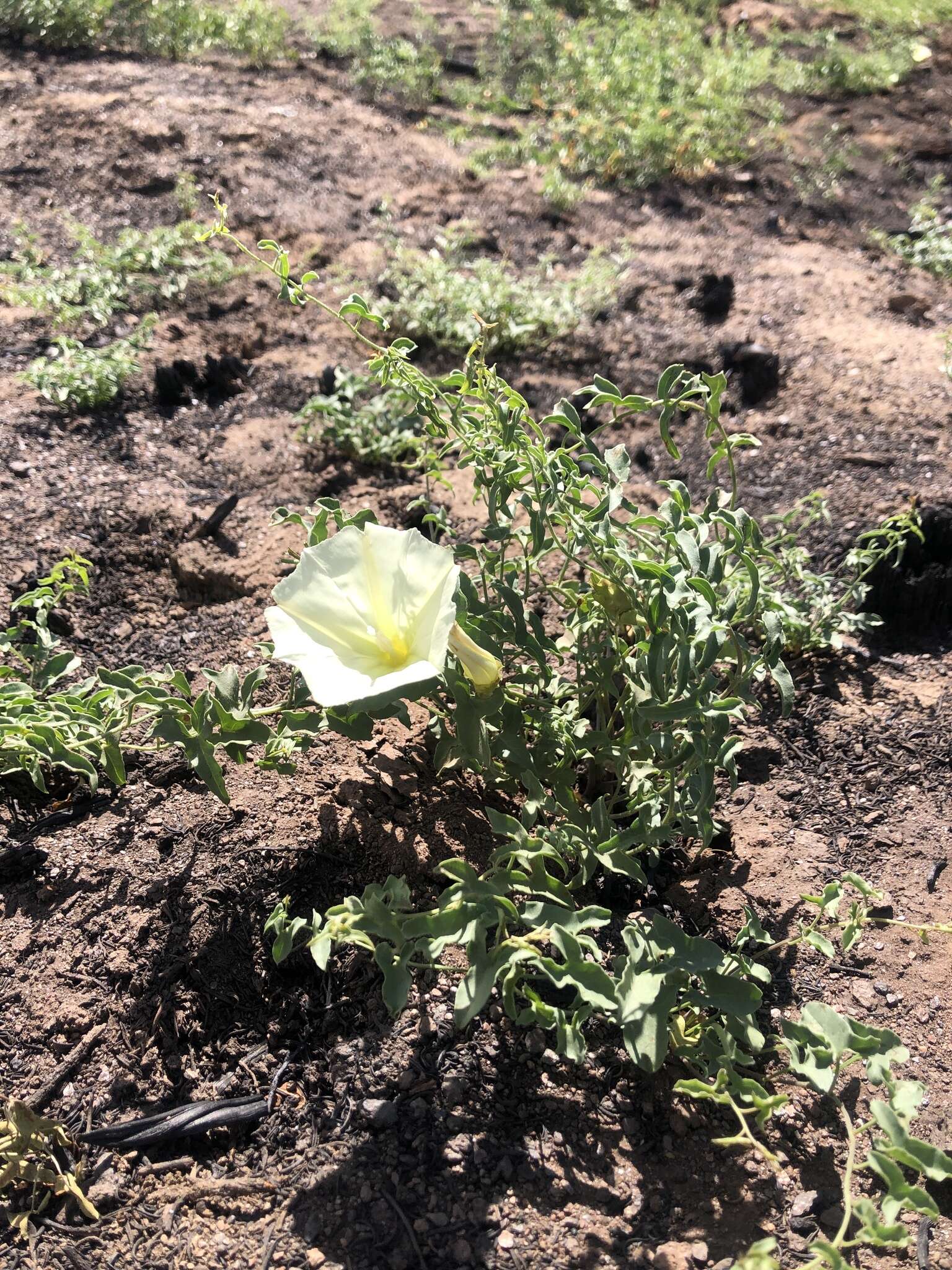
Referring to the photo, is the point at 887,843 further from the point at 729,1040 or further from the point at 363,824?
the point at 363,824

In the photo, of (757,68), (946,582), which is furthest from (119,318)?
(757,68)

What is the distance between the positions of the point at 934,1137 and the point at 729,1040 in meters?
0.47

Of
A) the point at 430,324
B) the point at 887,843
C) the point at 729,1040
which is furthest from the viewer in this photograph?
the point at 430,324

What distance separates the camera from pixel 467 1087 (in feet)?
5.66

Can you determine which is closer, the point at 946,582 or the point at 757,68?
the point at 946,582

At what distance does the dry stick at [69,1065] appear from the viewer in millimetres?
1707

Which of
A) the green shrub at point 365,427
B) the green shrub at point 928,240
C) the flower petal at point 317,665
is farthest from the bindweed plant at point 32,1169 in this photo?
the green shrub at point 928,240

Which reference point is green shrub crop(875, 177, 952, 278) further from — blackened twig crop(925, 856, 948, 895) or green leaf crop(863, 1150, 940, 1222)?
green leaf crop(863, 1150, 940, 1222)

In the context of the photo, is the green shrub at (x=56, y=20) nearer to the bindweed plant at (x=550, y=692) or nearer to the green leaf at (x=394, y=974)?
the bindweed plant at (x=550, y=692)

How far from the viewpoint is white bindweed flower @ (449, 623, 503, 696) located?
166cm

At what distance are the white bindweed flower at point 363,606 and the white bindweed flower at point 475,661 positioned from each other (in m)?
0.08

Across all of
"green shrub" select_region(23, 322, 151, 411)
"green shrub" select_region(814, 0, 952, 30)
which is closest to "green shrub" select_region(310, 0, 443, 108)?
"green shrub" select_region(814, 0, 952, 30)

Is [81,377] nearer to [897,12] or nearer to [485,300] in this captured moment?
[485,300]

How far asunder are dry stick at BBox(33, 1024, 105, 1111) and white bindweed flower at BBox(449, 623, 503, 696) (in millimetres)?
937
